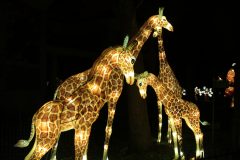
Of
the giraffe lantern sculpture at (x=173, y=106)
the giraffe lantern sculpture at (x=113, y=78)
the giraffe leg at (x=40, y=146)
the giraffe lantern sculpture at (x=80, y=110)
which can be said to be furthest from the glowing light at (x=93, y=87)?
the giraffe lantern sculpture at (x=173, y=106)

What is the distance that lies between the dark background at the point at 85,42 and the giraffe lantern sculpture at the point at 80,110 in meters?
4.63

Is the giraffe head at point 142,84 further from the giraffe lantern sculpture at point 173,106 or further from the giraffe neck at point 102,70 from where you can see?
the giraffe neck at point 102,70

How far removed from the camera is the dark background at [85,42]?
13234 mm

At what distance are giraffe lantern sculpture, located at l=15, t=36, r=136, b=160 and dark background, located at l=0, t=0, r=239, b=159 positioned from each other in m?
4.63

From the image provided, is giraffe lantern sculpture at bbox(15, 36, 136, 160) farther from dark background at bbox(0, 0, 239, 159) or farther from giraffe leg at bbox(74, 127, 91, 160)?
dark background at bbox(0, 0, 239, 159)

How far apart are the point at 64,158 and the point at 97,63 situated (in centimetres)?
365

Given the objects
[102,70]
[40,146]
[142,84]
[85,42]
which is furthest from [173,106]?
Answer: [85,42]

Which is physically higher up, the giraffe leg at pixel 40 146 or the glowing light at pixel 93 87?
the glowing light at pixel 93 87

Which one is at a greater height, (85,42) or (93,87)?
(85,42)

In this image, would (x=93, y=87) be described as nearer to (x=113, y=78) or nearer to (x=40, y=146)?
(x=113, y=78)

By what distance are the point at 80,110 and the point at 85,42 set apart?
604 inches

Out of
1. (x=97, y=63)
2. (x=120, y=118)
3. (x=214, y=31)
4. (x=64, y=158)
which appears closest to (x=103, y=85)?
(x=97, y=63)

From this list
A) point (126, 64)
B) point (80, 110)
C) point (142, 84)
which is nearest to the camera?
point (80, 110)

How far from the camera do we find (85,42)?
20625mm
